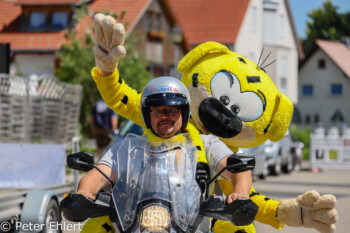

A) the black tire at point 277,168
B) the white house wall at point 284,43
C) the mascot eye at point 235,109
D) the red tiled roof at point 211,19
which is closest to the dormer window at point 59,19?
the red tiled roof at point 211,19

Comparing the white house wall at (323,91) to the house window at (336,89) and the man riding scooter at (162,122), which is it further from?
the man riding scooter at (162,122)

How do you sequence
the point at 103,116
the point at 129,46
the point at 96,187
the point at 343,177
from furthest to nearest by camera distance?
the point at 129,46
the point at 343,177
the point at 103,116
the point at 96,187

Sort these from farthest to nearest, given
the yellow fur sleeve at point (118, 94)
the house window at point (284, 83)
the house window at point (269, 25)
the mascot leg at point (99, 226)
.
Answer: the house window at point (284, 83)
the house window at point (269, 25)
the yellow fur sleeve at point (118, 94)
the mascot leg at point (99, 226)

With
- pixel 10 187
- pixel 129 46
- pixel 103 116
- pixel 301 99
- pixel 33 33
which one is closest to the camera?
pixel 10 187

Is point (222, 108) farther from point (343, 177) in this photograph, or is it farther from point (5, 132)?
point (343, 177)

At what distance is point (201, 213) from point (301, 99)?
197ft

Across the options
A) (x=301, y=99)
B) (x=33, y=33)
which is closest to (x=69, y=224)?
(x=33, y=33)

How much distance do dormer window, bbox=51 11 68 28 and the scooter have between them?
32754 mm

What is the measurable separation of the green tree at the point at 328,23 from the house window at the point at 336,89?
10695 millimetres

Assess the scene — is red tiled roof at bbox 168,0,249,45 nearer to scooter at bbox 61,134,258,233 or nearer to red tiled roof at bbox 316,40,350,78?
red tiled roof at bbox 316,40,350,78

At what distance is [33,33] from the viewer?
36.3 metres

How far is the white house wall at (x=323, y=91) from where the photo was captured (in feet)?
199

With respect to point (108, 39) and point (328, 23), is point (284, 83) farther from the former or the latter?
point (108, 39)

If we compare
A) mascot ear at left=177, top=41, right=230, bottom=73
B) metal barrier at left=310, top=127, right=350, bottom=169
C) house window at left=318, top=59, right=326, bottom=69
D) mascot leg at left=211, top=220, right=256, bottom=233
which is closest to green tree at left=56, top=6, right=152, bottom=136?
metal barrier at left=310, top=127, right=350, bottom=169
